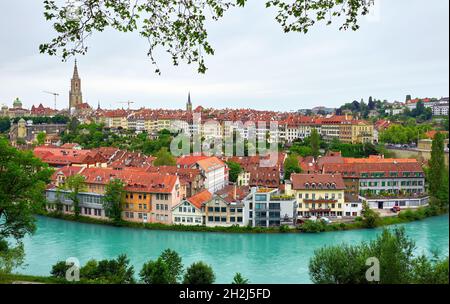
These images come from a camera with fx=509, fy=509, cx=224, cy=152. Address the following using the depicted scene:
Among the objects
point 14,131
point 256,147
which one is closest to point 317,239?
point 256,147

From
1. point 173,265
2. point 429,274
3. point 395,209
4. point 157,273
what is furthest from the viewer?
point 395,209

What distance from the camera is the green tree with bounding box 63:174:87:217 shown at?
25.3 feet

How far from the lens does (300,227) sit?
691 cm

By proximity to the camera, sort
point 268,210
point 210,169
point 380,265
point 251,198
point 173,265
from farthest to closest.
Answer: point 210,169 < point 251,198 < point 268,210 < point 173,265 < point 380,265

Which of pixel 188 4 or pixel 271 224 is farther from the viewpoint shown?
pixel 271 224

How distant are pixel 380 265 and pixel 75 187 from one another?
5691 mm

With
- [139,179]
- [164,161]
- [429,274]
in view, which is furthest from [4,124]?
[429,274]

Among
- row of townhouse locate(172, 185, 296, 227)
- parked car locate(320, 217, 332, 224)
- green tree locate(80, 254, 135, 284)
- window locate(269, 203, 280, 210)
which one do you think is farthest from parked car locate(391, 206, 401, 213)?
green tree locate(80, 254, 135, 284)

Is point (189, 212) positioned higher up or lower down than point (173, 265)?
lower down

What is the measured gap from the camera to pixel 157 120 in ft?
60.8

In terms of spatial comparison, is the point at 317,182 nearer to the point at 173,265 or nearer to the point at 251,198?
the point at 251,198

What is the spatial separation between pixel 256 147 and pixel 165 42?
13.1 meters

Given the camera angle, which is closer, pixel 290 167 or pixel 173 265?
pixel 173 265
